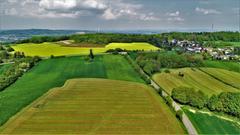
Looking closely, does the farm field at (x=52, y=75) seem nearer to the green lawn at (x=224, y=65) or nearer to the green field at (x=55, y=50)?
the green field at (x=55, y=50)

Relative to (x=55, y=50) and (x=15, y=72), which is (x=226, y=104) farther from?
(x=55, y=50)

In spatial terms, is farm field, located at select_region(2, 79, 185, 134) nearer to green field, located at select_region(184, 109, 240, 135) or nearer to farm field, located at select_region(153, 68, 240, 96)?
green field, located at select_region(184, 109, 240, 135)

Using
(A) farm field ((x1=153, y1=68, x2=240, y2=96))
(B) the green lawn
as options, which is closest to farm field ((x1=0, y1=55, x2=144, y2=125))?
(A) farm field ((x1=153, y1=68, x2=240, y2=96))

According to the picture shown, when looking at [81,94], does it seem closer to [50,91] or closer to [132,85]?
[50,91]

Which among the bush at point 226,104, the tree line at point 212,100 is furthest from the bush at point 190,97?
the bush at point 226,104

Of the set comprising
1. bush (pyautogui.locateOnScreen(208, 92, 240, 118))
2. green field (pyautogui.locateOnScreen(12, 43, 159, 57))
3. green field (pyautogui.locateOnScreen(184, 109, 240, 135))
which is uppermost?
green field (pyautogui.locateOnScreen(12, 43, 159, 57))

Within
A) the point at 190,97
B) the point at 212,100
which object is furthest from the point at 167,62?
the point at 212,100
